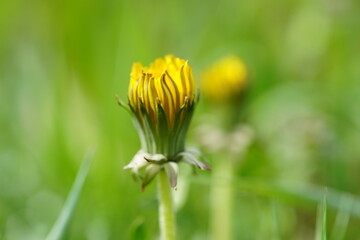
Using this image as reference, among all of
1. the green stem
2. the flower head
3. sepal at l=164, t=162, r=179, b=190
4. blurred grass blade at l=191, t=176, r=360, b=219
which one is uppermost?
the flower head

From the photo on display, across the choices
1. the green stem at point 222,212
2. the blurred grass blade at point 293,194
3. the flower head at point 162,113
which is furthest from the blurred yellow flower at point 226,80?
the flower head at point 162,113

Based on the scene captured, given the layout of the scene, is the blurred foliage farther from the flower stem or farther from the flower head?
the flower head

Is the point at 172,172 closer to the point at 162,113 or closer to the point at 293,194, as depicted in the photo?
the point at 162,113

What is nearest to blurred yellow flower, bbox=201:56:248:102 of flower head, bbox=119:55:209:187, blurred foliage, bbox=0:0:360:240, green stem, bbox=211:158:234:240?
blurred foliage, bbox=0:0:360:240

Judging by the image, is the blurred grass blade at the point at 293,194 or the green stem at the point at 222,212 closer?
the blurred grass blade at the point at 293,194

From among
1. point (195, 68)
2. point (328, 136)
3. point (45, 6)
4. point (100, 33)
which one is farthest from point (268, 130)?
point (45, 6)

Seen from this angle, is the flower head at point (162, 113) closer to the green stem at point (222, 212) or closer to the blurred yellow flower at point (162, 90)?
the blurred yellow flower at point (162, 90)

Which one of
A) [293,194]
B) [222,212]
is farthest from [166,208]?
[222,212]
